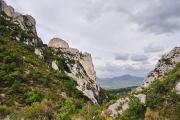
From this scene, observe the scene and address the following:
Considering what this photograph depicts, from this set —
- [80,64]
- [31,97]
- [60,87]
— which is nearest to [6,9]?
[80,64]

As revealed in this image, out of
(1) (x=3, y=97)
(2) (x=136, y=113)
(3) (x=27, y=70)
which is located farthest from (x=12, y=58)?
(2) (x=136, y=113)

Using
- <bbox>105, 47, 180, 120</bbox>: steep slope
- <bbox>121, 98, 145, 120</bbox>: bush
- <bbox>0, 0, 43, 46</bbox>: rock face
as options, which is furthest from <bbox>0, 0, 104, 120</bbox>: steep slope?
<bbox>121, 98, 145, 120</bbox>: bush

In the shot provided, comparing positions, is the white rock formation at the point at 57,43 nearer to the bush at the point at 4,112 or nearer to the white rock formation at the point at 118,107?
the bush at the point at 4,112

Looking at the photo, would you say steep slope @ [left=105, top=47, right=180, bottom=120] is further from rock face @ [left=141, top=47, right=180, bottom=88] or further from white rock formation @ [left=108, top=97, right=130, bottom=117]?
rock face @ [left=141, top=47, right=180, bottom=88]

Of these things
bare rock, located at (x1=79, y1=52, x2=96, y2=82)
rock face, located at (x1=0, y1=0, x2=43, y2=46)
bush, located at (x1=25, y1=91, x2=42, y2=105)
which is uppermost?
rock face, located at (x1=0, y1=0, x2=43, y2=46)

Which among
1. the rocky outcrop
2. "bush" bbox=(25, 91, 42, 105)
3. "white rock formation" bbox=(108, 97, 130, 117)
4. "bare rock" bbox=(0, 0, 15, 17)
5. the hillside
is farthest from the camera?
"bare rock" bbox=(0, 0, 15, 17)

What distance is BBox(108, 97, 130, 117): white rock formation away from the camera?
103 feet

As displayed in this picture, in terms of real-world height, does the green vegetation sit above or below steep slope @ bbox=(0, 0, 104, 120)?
below

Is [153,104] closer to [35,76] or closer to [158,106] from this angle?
[158,106]

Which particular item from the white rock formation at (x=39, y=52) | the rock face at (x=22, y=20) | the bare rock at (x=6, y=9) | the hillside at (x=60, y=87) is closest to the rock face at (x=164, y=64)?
the hillside at (x=60, y=87)

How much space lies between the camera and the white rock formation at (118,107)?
3139 cm

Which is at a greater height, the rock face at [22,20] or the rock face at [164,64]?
the rock face at [22,20]

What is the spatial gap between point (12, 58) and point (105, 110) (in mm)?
61185

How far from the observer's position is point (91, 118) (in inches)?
1252
